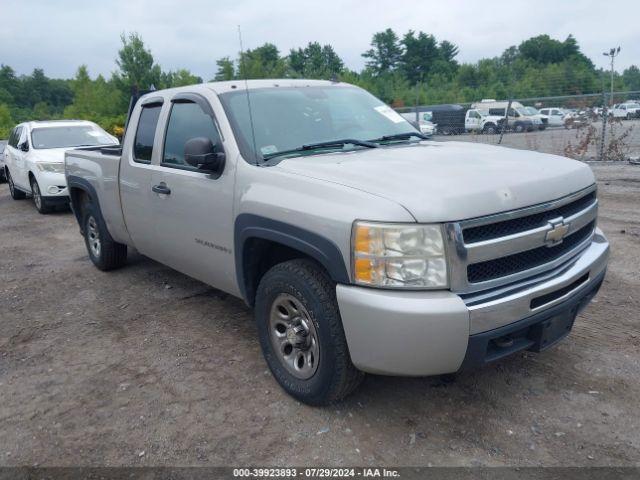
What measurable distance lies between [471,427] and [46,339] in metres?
3.38

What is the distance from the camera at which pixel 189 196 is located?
12.9 feet

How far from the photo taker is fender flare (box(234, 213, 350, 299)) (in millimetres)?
2705

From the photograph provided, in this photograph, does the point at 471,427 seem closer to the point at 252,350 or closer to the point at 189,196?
the point at 252,350

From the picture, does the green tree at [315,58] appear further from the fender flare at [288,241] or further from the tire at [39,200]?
the fender flare at [288,241]

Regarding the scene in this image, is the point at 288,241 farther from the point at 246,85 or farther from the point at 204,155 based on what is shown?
the point at 246,85

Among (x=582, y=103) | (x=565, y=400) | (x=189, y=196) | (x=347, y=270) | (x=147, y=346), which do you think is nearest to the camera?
(x=347, y=270)

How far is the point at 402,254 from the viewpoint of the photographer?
2557 millimetres

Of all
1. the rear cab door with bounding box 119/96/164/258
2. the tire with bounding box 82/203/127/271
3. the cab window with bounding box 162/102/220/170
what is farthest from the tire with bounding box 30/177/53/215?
the cab window with bounding box 162/102/220/170

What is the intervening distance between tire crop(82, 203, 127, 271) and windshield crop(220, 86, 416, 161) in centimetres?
262

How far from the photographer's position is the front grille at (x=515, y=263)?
2668 millimetres

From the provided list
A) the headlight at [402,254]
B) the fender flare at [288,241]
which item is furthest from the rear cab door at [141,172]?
the headlight at [402,254]

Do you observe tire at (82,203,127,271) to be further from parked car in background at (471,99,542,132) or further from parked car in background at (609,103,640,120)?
parked car in background at (471,99,542,132)

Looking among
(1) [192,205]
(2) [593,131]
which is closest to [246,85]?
(1) [192,205]

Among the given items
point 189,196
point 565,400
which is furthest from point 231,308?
point 565,400
